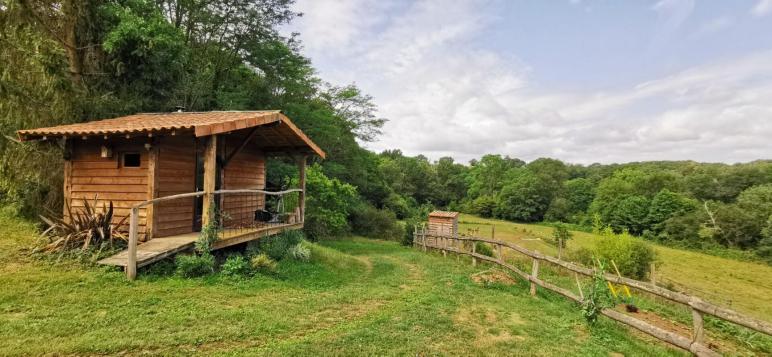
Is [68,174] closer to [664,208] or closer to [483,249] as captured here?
[483,249]

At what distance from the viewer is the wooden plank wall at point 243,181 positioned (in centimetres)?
1088

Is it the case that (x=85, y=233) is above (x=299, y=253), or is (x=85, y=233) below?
above

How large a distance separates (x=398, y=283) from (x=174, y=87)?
471 inches

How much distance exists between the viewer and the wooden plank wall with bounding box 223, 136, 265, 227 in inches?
428

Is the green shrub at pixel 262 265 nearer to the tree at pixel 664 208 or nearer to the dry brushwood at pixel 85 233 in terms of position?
the dry brushwood at pixel 85 233

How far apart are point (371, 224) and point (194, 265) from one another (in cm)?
2283

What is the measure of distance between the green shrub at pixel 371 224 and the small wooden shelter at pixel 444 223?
6.61m

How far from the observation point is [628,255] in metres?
18.7

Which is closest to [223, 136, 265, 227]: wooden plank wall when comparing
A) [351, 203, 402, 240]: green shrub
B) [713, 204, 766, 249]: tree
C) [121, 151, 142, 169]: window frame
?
[121, 151, 142, 169]: window frame

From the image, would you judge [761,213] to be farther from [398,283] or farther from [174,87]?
[174,87]

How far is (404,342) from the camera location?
4.97 meters

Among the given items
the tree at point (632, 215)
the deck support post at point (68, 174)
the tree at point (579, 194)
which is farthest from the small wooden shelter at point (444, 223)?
the tree at point (579, 194)

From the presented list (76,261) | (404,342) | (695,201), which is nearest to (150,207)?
(76,261)

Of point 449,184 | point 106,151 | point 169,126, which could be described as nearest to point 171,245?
point 169,126
